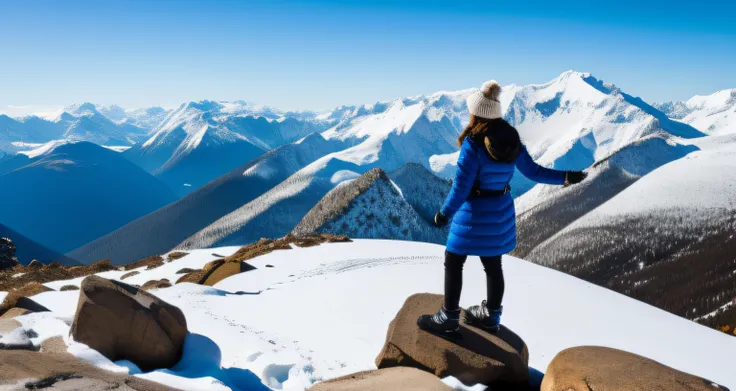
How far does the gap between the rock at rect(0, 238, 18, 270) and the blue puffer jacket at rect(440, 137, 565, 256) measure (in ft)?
123

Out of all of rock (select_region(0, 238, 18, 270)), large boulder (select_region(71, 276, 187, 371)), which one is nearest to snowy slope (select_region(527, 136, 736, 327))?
large boulder (select_region(71, 276, 187, 371))

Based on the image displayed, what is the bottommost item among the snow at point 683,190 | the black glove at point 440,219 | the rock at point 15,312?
the snow at point 683,190

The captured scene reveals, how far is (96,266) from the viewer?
85.5 feet

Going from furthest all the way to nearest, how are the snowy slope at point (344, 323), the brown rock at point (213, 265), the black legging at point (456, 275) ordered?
the brown rock at point (213, 265) < the black legging at point (456, 275) < the snowy slope at point (344, 323)

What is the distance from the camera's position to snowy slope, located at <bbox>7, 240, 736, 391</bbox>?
5609 mm

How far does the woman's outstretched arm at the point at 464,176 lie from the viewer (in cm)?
527

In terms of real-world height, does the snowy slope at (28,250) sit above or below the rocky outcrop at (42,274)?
below

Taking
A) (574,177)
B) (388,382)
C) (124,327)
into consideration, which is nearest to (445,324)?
(388,382)

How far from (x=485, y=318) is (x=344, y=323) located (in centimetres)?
337

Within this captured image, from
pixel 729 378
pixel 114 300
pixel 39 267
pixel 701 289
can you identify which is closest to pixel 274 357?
pixel 114 300

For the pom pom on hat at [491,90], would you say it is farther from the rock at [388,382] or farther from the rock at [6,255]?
the rock at [6,255]

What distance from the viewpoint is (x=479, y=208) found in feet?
18.0

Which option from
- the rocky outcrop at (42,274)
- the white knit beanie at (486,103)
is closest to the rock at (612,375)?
the white knit beanie at (486,103)

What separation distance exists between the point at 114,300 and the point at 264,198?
18494cm
